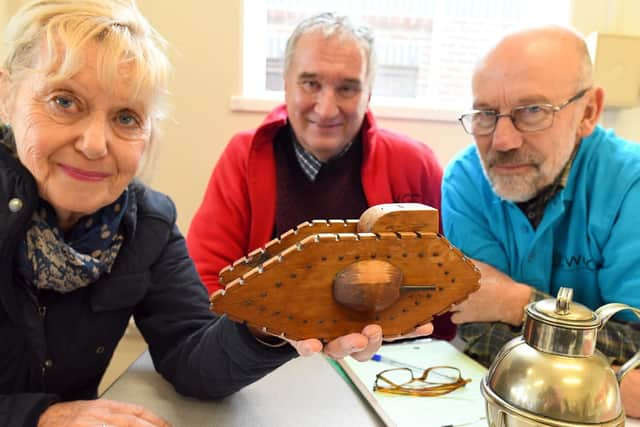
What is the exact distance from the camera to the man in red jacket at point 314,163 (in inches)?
62.9

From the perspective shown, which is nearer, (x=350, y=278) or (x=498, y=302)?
(x=350, y=278)

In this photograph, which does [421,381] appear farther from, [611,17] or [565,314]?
[611,17]

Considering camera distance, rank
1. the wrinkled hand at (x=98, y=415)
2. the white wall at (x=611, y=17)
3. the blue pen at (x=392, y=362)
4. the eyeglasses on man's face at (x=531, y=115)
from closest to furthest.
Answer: the wrinkled hand at (x=98, y=415), the blue pen at (x=392, y=362), the eyeglasses on man's face at (x=531, y=115), the white wall at (x=611, y=17)

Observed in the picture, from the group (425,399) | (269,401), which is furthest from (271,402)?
(425,399)

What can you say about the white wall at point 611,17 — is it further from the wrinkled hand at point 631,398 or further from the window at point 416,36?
the wrinkled hand at point 631,398

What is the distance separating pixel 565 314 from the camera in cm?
55

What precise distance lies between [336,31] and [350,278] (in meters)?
1.09

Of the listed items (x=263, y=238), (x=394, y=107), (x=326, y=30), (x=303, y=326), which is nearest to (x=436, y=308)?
(x=303, y=326)

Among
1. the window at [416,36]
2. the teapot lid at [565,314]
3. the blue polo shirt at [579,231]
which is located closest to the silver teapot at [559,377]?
the teapot lid at [565,314]

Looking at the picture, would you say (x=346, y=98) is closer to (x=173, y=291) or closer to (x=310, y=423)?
(x=173, y=291)

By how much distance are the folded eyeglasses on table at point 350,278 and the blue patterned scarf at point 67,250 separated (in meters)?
0.36

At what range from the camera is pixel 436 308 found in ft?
2.52

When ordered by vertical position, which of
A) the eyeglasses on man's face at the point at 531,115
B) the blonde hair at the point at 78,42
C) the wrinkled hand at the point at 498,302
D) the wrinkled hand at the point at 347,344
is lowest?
the wrinkled hand at the point at 498,302

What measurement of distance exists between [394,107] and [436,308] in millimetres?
1514
